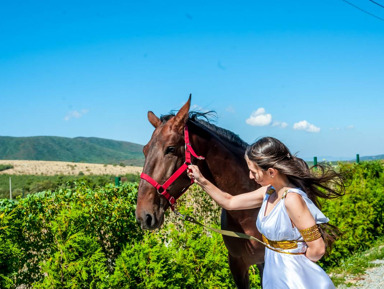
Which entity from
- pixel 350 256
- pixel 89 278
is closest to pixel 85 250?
pixel 89 278

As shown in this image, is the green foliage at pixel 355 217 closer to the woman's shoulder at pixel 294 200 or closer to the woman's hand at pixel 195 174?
the woman's hand at pixel 195 174

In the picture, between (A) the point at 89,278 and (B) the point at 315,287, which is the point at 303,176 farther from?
(A) the point at 89,278

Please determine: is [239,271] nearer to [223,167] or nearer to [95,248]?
[223,167]

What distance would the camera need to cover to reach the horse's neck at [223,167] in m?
3.24

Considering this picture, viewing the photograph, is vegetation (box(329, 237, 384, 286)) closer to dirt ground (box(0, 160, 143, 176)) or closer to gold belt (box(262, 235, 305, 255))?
gold belt (box(262, 235, 305, 255))

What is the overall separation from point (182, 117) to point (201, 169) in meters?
0.49

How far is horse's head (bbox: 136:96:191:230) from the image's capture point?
2926 mm

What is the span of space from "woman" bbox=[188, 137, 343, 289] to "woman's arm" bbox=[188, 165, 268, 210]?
0.35m

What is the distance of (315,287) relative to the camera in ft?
7.61

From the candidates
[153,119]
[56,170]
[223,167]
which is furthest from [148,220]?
[56,170]

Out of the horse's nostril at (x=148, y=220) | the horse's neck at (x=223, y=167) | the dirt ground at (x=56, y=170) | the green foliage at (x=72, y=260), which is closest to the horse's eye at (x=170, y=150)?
the horse's neck at (x=223, y=167)

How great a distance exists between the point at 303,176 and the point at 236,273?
1.64m

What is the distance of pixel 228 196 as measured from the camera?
10.1 ft

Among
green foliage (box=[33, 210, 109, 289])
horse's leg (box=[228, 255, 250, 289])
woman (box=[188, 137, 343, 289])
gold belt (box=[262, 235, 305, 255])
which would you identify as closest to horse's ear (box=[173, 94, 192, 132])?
woman (box=[188, 137, 343, 289])
